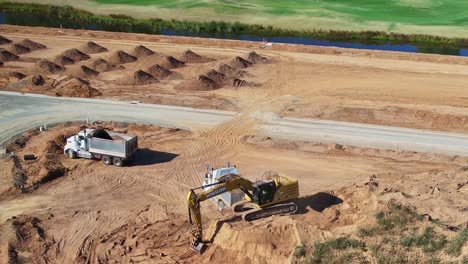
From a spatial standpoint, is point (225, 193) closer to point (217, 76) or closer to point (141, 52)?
point (217, 76)

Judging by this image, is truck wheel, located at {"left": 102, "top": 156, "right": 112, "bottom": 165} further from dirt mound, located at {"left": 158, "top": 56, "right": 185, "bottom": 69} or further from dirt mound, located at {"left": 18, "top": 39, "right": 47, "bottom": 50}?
dirt mound, located at {"left": 18, "top": 39, "right": 47, "bottom": 50}

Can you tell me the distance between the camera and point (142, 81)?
47281 millimetres

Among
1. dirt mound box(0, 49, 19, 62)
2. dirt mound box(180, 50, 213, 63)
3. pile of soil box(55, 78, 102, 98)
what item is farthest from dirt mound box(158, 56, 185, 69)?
dirt mound box(0, 49, 19, 62)

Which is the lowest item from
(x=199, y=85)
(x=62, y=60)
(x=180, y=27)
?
(x=199, y=85)

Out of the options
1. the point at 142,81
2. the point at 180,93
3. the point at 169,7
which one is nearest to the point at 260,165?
the point at 180,93

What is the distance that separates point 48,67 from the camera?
49.9 meters

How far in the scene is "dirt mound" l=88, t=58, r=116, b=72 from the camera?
167 feet

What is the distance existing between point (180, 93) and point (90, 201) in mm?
17865

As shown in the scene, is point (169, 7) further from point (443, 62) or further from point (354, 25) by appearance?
point (443, 62)

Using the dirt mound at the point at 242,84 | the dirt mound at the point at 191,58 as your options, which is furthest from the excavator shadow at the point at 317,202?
the dirt mound at the point at 191,58

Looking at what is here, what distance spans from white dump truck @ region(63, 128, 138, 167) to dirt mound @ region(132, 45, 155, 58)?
71.8 feet

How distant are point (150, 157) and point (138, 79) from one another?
14602mm

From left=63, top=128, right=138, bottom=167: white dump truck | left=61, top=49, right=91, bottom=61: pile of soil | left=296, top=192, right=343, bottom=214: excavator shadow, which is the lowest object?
left=296, top=192, right=343, bottom=214: excavator shadow

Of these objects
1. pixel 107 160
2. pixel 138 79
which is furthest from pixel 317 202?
pixel 138 79
